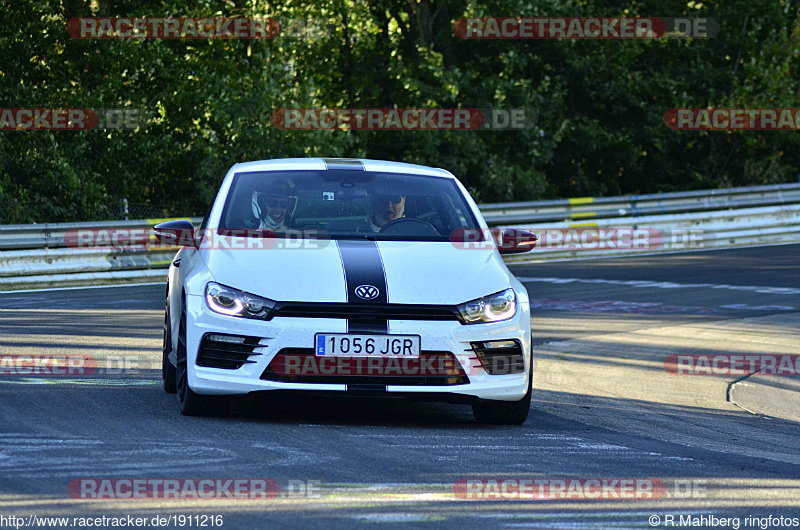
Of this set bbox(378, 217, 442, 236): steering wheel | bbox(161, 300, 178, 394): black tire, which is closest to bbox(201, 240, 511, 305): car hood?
bbox(378, 217, 442, 236): steering wheel

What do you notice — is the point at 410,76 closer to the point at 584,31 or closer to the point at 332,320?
the point at 584,31

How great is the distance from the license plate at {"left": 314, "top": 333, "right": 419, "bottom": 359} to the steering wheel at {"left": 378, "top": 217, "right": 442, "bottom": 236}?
1.16m

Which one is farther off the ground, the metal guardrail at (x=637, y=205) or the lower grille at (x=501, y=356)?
the lower grille at (x=501, y=356)

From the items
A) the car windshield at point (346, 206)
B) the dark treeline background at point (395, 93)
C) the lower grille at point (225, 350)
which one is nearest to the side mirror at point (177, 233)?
the car windshield at point (346, 206)

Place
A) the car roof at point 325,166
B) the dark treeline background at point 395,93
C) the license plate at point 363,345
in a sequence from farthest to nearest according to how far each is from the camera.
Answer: the dark treeline background at point 395,93 → the car roof at point 325,166 → the license plate at point 363,345

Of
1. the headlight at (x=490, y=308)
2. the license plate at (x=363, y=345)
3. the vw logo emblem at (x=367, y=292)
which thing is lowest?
the license plate at (x=363, y=345)

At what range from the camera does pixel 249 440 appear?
→ 6629 mm

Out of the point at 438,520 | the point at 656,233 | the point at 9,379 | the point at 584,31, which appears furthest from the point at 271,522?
the point at 584,31

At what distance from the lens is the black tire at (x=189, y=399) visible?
23.9ft

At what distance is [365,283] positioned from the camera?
7.14 m

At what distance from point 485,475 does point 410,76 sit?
19.5 metres

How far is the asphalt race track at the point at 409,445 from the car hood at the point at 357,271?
2.50 feet

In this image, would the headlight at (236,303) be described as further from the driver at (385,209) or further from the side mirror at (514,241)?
the side mirror at (514,241)

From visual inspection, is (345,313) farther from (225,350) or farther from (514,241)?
(514,241)
